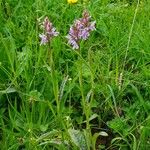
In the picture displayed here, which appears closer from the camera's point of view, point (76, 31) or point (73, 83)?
point (76, 31)

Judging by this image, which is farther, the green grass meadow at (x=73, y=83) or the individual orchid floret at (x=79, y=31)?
the green grass meadow at (x=73, y=83)

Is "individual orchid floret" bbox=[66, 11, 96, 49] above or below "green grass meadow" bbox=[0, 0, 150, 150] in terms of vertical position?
above

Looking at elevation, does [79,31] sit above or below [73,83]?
above

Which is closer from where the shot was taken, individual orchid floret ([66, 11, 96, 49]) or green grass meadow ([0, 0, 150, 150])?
individual orchid floret ([66, 11, 96, 49])

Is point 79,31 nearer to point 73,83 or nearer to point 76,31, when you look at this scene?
point 76,31

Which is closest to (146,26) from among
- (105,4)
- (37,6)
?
(105,4)

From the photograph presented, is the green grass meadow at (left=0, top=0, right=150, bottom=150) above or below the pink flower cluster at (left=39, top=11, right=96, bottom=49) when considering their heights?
below

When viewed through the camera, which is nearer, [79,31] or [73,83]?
[79,31]

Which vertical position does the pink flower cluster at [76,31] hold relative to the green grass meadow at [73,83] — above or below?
above

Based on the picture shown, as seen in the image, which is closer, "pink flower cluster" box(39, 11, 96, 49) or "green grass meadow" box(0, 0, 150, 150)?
"pink flower cluster" box(39, 11, 96, 49)

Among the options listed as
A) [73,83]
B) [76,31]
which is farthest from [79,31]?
[73,83]
